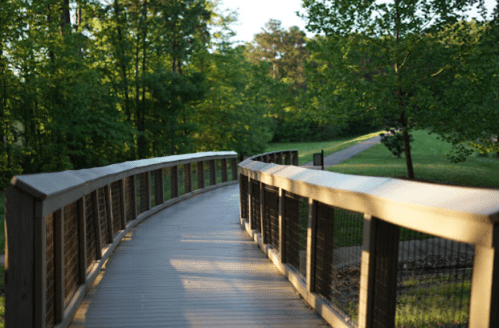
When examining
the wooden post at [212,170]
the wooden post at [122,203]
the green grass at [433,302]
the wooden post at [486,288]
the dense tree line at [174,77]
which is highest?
the dense tree line at [174,77]

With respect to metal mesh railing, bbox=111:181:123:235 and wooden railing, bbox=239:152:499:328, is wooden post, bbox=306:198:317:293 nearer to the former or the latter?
wooden railing, bbox=239:152:499:328

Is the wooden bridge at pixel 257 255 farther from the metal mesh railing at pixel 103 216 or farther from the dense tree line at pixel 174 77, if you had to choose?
the dense tree line at pixel 174 77

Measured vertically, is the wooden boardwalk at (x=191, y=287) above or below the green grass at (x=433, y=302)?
below

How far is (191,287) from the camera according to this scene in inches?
218

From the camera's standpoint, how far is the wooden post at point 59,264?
398 cm

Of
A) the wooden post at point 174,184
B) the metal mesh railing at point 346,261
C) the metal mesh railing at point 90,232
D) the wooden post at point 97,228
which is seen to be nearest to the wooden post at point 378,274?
the metal mesh railing at point 346,261

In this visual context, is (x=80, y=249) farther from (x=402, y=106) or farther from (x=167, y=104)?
(x=167, y=104)

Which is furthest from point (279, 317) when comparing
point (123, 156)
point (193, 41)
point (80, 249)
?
point (193, 41)

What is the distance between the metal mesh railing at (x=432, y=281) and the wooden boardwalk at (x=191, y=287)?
133 centimetres

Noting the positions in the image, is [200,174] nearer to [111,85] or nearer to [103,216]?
[103,216]

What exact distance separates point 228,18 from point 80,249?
39441 mm

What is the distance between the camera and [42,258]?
10.9 ft

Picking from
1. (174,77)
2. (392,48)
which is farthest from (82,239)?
(174,77)

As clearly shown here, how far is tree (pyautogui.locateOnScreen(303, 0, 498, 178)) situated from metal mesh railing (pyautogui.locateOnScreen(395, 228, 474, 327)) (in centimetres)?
1451
